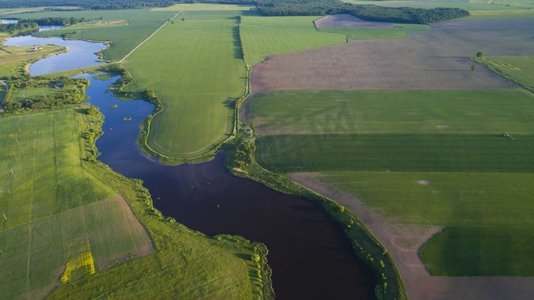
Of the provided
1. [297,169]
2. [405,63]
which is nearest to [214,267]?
[297,169]

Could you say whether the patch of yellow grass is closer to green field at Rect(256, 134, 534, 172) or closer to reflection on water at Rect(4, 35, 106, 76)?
green field at Rect(256, 134, 534, 172)

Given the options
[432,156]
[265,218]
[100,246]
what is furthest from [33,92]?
[432,156]

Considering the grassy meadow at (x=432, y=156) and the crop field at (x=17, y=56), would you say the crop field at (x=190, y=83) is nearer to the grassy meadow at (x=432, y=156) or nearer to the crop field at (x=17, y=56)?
the grassy meadow at (x=432, y=156)

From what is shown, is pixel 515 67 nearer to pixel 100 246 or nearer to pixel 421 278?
pixel 421 278

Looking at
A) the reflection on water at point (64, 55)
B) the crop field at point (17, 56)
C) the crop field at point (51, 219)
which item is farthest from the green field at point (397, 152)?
the crop field at point (17, 56)

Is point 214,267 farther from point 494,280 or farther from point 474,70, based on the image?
point 474,70
